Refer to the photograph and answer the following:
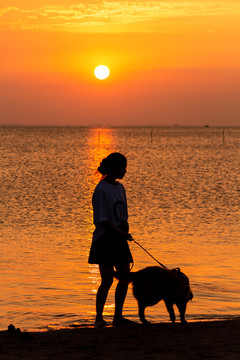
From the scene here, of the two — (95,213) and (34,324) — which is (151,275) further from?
(34,324)

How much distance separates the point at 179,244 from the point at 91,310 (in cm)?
590

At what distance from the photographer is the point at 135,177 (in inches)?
1711

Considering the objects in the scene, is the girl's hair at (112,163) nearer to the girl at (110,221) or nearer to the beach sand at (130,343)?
the girl at (110,221)

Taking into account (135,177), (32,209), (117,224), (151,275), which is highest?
(135,177)

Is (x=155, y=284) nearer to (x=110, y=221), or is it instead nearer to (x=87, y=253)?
(x=110, y=221)

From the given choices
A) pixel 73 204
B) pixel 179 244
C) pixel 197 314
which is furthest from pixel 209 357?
pixel 73 204

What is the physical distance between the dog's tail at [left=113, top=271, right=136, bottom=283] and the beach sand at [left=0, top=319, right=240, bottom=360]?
0.55m

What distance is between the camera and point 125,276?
744cm

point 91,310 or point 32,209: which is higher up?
point 32,209

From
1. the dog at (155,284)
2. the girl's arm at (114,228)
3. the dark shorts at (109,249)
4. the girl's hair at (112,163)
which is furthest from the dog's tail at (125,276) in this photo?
the girl's hair at (112,163)

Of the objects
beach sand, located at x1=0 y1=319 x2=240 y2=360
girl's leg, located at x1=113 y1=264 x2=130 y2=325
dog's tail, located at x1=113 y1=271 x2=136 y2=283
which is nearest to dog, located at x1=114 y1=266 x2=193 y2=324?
dog's tail, located at x1=113 y1=271 x2=136 y2=283

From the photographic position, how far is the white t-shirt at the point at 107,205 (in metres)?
7.43

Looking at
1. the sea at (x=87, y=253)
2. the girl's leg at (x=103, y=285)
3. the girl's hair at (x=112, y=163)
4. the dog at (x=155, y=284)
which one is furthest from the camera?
the sea at (x=87, y=253)

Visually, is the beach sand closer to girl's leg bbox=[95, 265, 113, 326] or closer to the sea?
girl's leg bbox=[95, 265, 113, 326]
